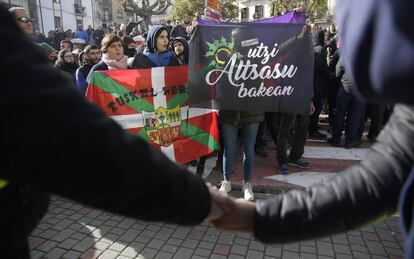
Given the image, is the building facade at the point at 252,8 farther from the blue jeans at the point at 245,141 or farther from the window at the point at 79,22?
the blue jeans at the point at 245,141

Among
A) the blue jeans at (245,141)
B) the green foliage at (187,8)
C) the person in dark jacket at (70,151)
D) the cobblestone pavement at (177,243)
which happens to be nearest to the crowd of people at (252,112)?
the blue jeans at (245,141)

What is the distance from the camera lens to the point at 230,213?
4.08 feet

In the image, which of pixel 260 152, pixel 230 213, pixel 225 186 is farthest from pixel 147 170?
pixel 260 152

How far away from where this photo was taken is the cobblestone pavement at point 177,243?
3250 mm

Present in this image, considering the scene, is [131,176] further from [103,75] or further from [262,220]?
[103,75]

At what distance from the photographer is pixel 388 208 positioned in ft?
4.05

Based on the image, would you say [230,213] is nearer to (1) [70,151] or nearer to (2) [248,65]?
(1) [70,151]

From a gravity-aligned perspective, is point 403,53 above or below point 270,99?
above

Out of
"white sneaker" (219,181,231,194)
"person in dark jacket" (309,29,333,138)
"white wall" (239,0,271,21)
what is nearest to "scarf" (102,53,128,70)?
"white sneaker" (219,181,231,194)

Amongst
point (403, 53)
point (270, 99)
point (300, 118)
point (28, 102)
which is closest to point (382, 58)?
point (403, 53)

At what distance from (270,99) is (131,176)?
3.63 metres

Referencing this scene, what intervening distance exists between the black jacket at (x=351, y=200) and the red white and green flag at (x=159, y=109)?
3061 mm

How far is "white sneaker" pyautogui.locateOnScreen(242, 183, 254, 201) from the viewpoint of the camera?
429cm

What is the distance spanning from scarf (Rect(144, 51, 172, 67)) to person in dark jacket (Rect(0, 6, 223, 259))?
12.8 ft
